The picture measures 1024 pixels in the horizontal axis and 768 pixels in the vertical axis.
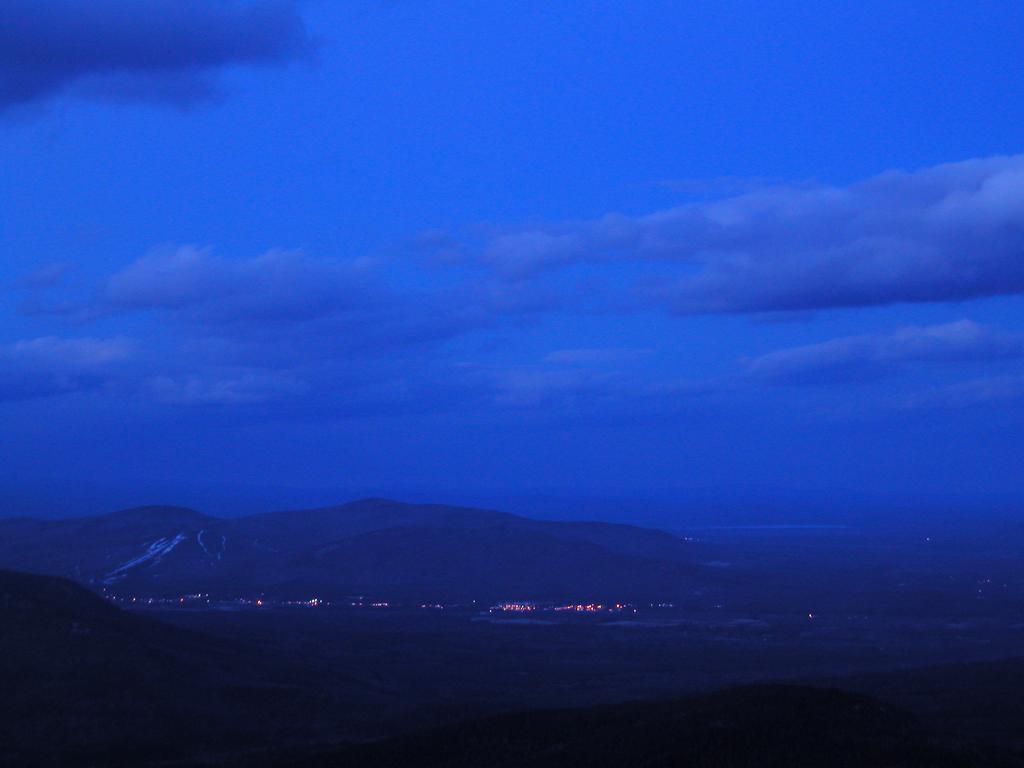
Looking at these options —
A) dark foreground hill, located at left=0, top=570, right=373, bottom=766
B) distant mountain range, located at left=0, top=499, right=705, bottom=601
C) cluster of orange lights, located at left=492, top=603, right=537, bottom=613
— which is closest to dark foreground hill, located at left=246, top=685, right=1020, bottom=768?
dark foreground hill, located at left=0, top=570, right=373, bottom=766

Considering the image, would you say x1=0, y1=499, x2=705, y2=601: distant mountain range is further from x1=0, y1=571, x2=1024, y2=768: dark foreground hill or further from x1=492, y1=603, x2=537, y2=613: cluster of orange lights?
x1=0, y1=571, x2=1024, y2=768: dark foreground hill

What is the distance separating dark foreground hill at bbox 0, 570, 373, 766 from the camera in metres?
52.7

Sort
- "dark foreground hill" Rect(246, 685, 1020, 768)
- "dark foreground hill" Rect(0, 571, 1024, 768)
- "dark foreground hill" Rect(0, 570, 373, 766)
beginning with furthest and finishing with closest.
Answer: "dark foreground hill" Rect(0, 570, 373, 766) < "dark foreground hill" Rect(0, 571, 1024, 768) < "dark foreground hill" Rect(246, 685, 1020, 768)

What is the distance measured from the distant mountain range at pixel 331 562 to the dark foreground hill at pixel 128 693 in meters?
59.5

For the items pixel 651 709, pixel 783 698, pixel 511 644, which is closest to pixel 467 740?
pixel 651 709

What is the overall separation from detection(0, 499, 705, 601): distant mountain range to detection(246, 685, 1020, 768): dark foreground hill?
9057 centimetres

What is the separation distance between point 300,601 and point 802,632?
162 feet

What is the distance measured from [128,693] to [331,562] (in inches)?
3927

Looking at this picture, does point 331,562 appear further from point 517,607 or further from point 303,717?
point 303,717

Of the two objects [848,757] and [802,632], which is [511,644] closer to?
[802,632]

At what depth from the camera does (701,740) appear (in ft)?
117

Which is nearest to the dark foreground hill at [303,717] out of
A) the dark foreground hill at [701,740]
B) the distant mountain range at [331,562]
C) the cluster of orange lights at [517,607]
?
the dark foreground hill at [701,740]

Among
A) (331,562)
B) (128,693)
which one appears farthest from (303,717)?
(331,562)

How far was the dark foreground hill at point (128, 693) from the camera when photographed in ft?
173
